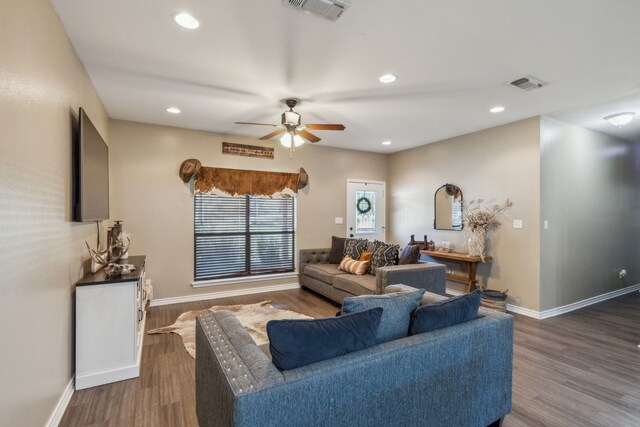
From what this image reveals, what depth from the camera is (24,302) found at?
1.58m

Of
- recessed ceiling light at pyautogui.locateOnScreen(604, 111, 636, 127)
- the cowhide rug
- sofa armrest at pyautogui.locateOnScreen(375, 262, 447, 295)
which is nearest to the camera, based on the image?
the cowhide rug

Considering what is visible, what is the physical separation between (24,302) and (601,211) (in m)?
6.84

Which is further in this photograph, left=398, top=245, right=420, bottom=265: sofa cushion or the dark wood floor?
left=398, top=245, right=420, bottom=265: sofa cushion

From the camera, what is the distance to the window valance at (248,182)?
4.84 metres

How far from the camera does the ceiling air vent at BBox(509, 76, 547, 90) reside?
2.95 meters

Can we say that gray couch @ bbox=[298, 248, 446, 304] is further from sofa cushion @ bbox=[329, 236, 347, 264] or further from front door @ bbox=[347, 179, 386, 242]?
front door @ bbox=[347, 179, 386, 242]

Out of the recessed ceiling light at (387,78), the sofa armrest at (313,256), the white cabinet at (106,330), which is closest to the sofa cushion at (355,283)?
the sofa armrest at (313,256)

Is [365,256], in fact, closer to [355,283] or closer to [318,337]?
[355,283]

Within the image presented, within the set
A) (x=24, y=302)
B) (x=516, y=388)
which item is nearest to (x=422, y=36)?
(x=516, y=388)

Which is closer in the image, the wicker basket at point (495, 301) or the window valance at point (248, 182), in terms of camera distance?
the wicker basket at point (495, 301)

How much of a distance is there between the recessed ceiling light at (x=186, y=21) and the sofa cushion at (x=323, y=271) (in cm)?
344

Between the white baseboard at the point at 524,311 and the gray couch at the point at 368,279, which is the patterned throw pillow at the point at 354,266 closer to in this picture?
the gray couch at the point at 368,279

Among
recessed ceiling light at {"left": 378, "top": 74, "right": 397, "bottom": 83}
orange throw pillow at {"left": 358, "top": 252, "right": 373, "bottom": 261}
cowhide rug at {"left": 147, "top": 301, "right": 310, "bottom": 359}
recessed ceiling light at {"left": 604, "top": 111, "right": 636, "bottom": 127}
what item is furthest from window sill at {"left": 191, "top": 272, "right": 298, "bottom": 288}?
recessed ceiling light at {"left": 604, "top": 111, "right": 636, "bottom": 127}

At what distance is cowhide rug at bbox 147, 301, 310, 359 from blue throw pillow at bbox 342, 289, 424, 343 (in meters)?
1.82
